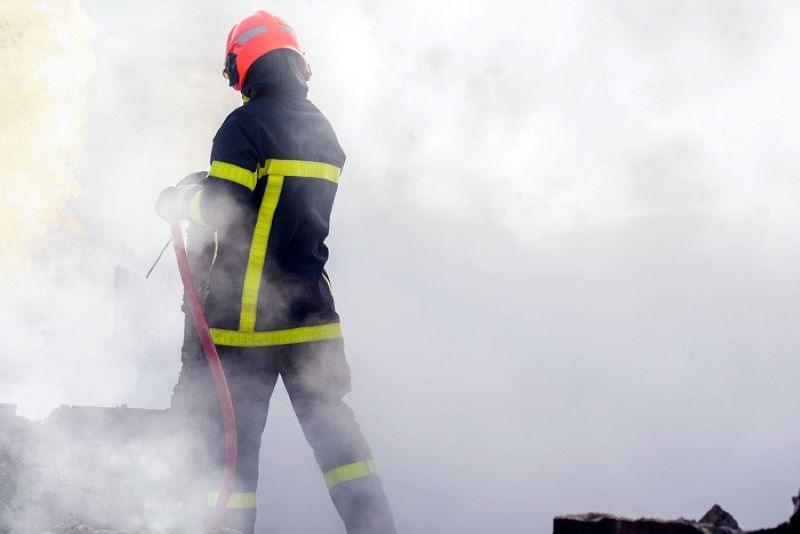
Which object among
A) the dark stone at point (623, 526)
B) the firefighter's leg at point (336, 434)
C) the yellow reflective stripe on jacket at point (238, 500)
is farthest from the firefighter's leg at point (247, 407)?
the dark stone at point (623, 526)

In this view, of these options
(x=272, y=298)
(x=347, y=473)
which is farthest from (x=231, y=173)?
(x=347, y=473)

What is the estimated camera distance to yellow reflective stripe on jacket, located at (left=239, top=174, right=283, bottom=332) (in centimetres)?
383

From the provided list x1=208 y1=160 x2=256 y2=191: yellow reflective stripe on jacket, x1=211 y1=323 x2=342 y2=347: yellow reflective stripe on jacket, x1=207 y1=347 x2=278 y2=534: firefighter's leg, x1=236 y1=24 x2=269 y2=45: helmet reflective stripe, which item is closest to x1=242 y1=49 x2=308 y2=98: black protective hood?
x1=236 y1=24 x2=269 y2=45: helmet reflective stripe

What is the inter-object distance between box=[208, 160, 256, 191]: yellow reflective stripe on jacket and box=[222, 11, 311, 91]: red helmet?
1.92 ft

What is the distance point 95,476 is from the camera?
21.4 feet

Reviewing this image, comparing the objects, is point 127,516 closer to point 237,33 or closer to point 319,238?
point 319,238

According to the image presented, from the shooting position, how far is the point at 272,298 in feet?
12.8

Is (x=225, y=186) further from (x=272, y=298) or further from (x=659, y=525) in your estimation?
(x=659, y=525)

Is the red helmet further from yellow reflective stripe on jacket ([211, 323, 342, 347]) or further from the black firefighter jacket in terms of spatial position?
yellow reflective stripe on jacket ([211, 323, 342, 347])

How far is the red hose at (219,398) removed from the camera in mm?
3631

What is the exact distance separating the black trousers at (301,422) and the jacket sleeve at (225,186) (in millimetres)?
620

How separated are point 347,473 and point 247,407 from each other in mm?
548

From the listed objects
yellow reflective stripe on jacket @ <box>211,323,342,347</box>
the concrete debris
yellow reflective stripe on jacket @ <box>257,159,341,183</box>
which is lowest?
the concrete debris

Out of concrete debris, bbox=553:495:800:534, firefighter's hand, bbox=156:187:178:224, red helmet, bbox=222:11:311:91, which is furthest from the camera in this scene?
red helmet, bbox=222:11:311:91
